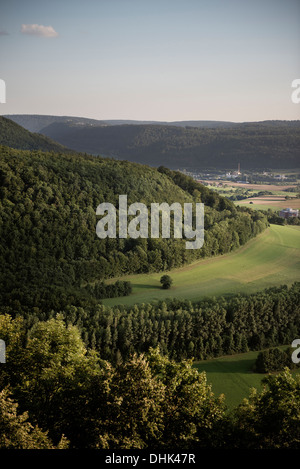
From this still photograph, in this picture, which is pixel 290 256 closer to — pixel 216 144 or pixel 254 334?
pixel 254 334

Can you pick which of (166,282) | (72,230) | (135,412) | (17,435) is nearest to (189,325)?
(166,282)

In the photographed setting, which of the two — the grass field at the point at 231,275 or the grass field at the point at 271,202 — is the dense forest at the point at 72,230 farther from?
the grass field at the point at 271,202

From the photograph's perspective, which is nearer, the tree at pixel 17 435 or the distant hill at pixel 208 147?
the tree at pixel 17 435

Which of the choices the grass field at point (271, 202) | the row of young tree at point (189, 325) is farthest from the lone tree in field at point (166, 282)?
the grass field at point (271, 202)

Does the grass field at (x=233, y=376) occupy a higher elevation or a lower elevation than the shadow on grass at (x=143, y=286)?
lower

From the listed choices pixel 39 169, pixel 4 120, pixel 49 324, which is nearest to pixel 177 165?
pixel 4 120

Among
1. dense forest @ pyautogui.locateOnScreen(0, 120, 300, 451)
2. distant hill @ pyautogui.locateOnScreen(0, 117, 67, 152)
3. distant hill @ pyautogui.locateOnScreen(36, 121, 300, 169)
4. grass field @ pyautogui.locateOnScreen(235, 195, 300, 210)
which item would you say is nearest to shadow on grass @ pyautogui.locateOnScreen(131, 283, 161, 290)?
dense forest @ pyautogui.locateOnScreen(0, 120, 300, 451)

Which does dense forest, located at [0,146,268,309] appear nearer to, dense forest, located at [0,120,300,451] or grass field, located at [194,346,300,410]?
dense forest, located at [0,120,300,451]

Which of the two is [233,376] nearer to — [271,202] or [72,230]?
[72,230]
